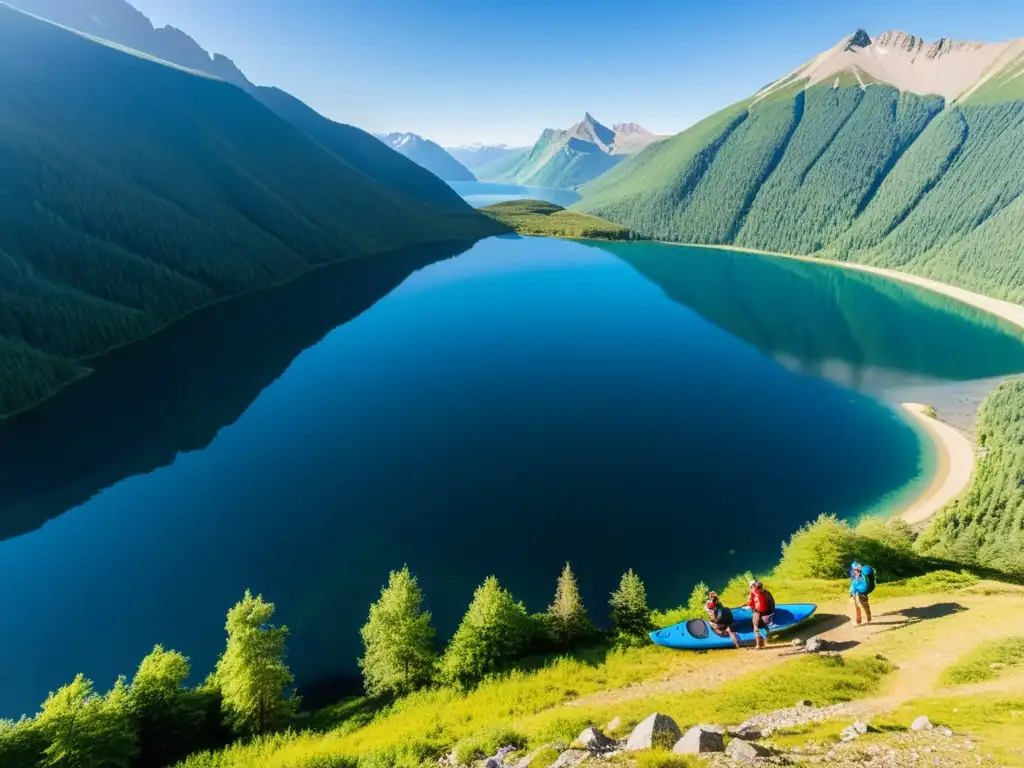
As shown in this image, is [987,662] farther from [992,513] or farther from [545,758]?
[992,513]

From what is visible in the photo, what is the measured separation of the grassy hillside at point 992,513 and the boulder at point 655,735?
1574 inches

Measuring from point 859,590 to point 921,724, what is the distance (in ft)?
33.7

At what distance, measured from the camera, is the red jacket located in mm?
26281

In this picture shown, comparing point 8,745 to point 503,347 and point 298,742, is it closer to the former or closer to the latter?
point 298,742

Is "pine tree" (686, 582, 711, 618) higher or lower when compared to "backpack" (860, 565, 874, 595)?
lower

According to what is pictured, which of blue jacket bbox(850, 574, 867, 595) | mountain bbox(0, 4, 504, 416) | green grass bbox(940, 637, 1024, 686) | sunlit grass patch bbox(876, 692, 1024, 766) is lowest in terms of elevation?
green grass bbox(940, 637, 1024, 686)

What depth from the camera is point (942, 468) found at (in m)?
71.1

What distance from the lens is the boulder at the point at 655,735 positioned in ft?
57.1

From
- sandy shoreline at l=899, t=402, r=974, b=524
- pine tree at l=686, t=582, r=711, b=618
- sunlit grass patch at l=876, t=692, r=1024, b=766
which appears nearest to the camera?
sunlit grass patch at l=876, t=692, r=1024, b=766

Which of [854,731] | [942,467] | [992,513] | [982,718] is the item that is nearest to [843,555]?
[982,718]

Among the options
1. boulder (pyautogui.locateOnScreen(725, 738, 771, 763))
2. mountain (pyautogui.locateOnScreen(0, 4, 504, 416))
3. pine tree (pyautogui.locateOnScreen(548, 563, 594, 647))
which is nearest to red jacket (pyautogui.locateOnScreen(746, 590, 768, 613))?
boulder (pyautogui.locateOnScreen(725, 738, 771, 763))

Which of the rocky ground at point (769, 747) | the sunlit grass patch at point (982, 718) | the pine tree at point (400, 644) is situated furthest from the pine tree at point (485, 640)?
the sunlit grass patch at point (982, 718)

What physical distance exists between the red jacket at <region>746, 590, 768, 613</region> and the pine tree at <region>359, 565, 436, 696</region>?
811 inches

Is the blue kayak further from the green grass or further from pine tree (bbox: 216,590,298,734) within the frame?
pine tree (bbox: 216,590,298,734)
